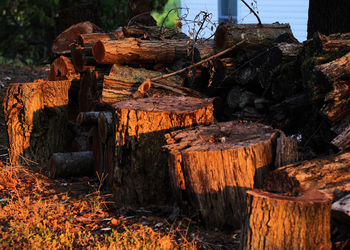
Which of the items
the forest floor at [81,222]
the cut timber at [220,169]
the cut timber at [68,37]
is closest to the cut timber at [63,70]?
the cut timber at [68,37]

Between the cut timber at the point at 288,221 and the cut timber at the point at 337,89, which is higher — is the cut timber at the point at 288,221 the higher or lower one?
the lower one

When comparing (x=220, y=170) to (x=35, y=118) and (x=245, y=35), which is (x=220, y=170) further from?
(x=35, y=118)

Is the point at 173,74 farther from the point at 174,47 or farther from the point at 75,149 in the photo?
the point at 75,149

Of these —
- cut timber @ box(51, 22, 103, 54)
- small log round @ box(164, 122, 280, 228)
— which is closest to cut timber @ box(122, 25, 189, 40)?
cut timber @ box(51, 22, 103, 54)

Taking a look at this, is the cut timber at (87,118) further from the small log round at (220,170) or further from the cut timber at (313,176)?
the cut timber at (313,176)

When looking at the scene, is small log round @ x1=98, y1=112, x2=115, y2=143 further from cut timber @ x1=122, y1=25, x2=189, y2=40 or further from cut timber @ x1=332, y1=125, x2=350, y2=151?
cut timber @ x1=122, y1=25, x2=189, y2=40

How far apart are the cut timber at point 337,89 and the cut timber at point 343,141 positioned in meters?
0.31

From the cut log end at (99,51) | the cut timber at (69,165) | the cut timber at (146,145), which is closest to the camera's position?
the cut timber at (146,145)

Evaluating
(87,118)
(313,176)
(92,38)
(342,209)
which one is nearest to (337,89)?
(313,176)

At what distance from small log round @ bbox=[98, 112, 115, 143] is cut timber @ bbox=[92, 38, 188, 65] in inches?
64.3

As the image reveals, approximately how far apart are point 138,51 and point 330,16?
10.5 feet

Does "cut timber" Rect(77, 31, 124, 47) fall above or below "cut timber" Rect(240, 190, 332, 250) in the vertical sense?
above

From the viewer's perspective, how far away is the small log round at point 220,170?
402cm

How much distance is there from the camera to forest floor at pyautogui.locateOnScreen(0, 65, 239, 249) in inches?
155
